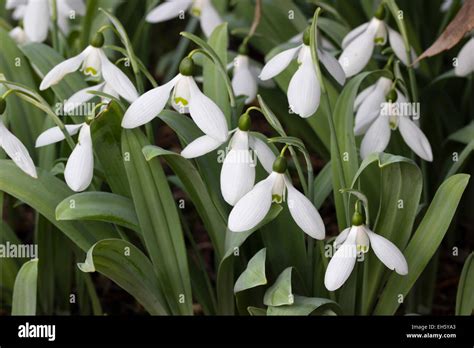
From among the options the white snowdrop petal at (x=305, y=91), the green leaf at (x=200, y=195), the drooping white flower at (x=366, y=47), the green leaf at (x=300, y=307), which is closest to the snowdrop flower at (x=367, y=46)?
the drooping white flower at (x=366, y=47)

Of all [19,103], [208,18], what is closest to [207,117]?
[19,103]

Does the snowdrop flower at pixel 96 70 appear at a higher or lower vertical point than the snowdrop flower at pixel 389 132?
higher

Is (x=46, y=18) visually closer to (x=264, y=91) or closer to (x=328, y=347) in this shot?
(x=264, y=91)

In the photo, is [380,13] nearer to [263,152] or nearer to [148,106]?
[263,152]

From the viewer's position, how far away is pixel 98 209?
1.68 metres

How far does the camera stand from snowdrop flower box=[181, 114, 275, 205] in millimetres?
1561

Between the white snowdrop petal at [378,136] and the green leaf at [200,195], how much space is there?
1.21 feet

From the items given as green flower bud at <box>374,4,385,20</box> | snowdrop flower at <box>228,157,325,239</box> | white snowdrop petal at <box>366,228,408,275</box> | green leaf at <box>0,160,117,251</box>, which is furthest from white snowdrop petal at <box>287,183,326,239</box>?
green flower bud at <box>374,4,385,20</box>

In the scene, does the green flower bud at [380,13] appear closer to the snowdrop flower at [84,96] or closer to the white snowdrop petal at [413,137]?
the white snowdrop petal at [413,137]

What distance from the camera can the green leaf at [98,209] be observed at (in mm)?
1652

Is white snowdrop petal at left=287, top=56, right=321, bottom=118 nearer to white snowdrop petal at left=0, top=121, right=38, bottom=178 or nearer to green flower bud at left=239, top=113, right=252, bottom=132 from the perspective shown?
green flower bud at left=239, top=113, right=252, bottom=132

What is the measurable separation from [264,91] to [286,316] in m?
0.97

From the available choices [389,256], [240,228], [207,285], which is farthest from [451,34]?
[207,285]

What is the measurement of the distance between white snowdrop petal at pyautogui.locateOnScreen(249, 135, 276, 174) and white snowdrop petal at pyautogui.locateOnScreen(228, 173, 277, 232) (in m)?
0.11
